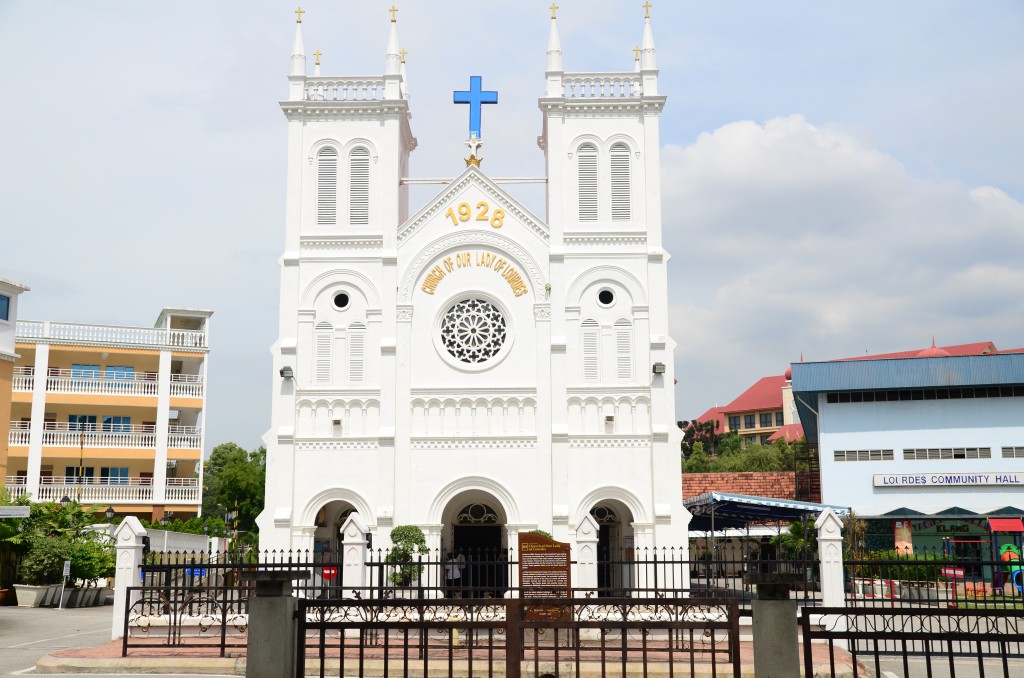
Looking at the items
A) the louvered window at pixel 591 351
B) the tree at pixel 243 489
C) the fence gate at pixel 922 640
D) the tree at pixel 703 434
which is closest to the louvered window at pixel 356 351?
the louvered window at pixel 591 351

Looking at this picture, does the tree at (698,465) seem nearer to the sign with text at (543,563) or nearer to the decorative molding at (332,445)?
the decorative molding at (332,445)

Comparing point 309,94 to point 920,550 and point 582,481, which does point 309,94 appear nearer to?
point 582,481

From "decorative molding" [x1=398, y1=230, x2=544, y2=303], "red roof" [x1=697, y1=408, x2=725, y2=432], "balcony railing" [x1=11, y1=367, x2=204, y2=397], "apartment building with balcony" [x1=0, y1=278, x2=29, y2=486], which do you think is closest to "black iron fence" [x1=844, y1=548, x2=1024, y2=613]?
"decorative molding" [x1=398, y1=230, x2=544, y2=303]

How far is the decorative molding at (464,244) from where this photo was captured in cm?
3069

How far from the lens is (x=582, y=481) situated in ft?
96.2

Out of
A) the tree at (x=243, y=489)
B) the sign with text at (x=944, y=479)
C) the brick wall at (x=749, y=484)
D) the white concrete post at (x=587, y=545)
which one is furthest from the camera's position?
the tree at (x=243, y=489)

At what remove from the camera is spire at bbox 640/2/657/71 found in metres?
31.4

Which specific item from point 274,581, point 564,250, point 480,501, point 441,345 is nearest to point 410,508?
point 480,501

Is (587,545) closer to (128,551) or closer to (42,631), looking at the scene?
(128,551)

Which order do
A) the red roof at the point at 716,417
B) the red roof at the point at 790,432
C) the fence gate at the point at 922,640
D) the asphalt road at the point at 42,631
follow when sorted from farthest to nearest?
the red roof at the point at 716,417 → the red roof at the point at 790,432 → the asphalt road at the point at 42,631 → the fence gate at the point at 922,640

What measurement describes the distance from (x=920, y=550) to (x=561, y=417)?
1876 centimetres

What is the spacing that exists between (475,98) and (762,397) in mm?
76238

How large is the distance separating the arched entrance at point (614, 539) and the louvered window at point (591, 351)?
12.5ft

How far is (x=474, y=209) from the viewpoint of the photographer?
31.2 m
